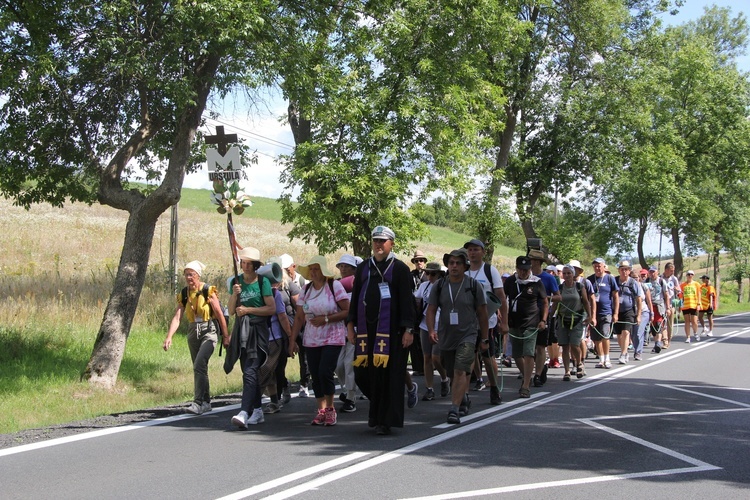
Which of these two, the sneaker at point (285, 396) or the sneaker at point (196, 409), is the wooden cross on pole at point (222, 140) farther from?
the sneaker at point (196, 409)

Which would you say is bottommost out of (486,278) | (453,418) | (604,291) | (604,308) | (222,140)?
(453,418)

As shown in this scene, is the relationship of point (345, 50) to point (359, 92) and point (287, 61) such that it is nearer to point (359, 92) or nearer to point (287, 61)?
point (359, 92)

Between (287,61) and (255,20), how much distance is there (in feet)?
5.27

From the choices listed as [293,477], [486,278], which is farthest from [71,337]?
[293,477]

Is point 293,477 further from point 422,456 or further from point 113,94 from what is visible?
point 113,94

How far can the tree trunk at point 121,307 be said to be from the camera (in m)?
12.5

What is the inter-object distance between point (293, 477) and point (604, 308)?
1054 centimetres

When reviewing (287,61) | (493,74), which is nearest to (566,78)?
(493,74)

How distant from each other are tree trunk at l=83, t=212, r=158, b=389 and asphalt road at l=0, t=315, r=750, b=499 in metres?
3.31

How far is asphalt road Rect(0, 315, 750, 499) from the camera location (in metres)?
6.26

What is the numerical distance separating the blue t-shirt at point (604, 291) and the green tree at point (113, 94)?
7.69 meters

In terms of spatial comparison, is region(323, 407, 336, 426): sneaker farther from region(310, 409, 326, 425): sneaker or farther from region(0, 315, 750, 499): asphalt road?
region(0, 315, 750, 499): asphalt road

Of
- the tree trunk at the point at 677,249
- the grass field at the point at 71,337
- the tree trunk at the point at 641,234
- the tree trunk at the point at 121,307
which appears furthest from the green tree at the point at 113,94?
the tree trunk at the point at 677,249

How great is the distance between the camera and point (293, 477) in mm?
6523
